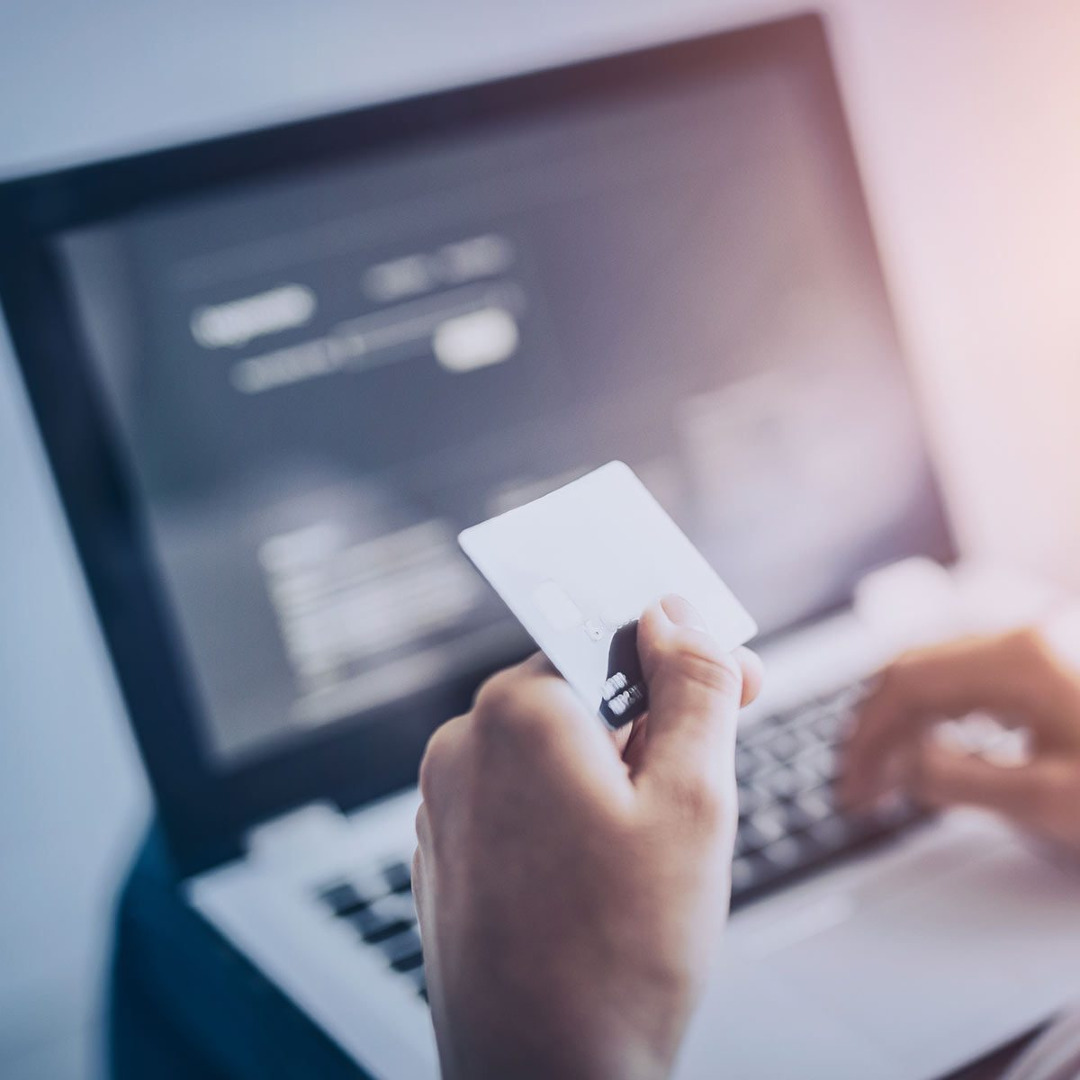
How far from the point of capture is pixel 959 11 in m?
0.61

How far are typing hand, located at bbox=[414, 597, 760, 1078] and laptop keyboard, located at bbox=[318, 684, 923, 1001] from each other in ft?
0.41

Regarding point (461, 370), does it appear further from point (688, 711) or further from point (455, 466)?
point (688, 711)

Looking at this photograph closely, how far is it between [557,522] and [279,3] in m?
0.37

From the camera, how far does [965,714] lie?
1.81 feet

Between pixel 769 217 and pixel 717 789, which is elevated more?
pixel 769 217

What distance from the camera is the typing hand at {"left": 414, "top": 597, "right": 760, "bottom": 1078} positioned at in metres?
0.28

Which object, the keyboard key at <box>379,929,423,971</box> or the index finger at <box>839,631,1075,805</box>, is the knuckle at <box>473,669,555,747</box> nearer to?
the keyboard key at <box>379,929,423,971</box>

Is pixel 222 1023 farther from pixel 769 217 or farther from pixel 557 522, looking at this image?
pixel 769 217

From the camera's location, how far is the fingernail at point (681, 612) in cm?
31

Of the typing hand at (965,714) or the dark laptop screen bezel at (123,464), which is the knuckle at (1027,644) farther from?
the dark laptop screen bezel at (123,464)

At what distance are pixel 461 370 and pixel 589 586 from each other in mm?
227

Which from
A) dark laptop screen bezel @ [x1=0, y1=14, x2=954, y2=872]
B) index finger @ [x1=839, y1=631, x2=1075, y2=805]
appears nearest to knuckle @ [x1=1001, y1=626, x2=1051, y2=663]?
index finger @ [x1=839, y1=631, x2=1075, y2=805]

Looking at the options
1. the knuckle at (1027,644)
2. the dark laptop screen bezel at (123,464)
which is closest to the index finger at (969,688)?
the knuckle at (1027,644)

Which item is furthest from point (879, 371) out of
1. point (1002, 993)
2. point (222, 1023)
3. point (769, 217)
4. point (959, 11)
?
point (222, 1023)
